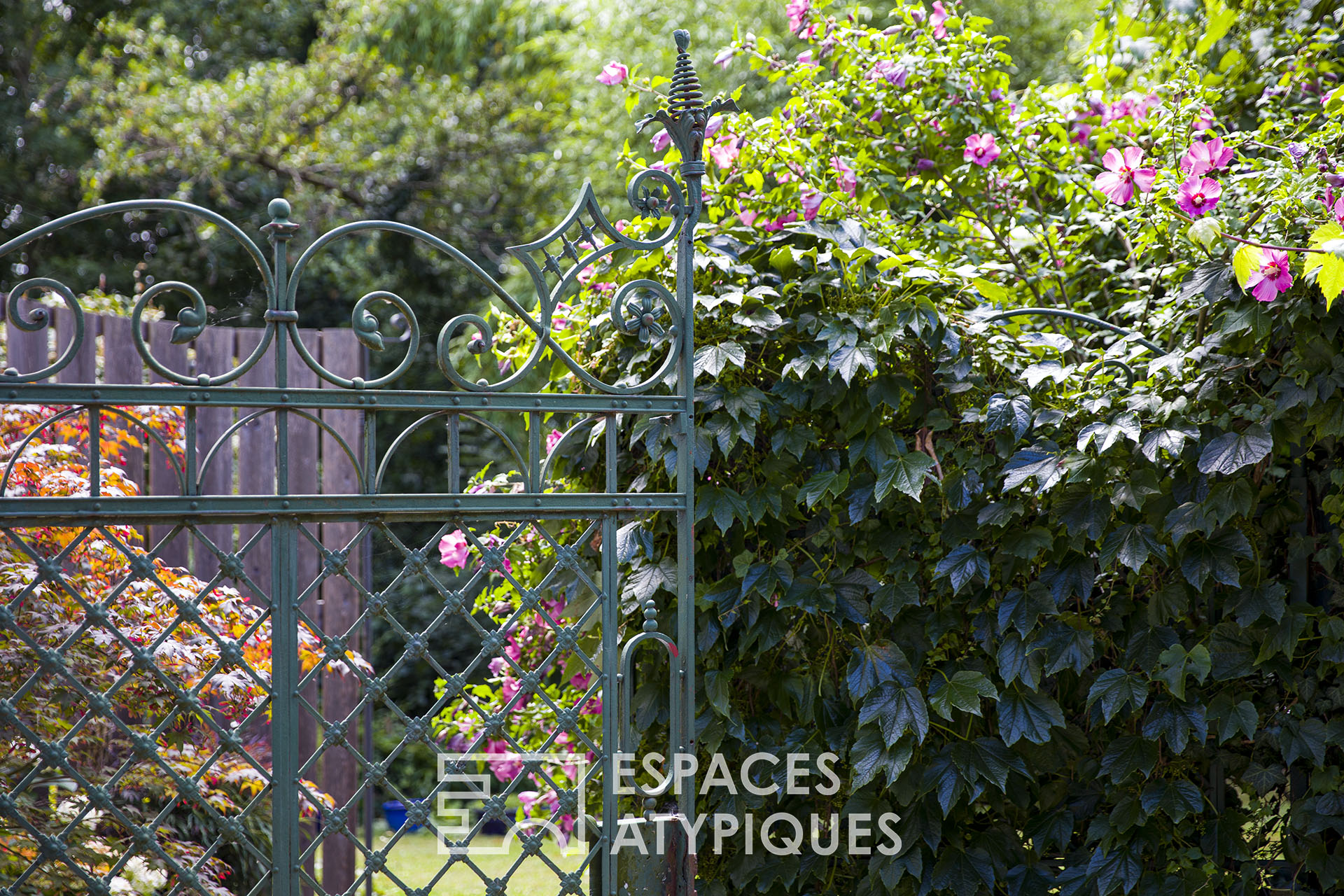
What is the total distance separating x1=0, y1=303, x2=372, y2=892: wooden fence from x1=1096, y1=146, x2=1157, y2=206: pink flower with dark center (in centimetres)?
201

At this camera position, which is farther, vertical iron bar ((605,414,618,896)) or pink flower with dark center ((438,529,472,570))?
pink flower with dark center ((438,529,472,570))

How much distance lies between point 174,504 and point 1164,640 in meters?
1.70

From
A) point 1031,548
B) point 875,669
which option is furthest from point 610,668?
point 1031,548

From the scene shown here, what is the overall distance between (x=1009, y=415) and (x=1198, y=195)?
1.76 ft

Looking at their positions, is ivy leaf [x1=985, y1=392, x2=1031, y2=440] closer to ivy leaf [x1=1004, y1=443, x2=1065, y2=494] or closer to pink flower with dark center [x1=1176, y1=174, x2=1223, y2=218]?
ivy leaf [x1=1004, y1=443, x2=1065, y2=494]

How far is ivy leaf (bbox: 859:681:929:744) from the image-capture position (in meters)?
1.91

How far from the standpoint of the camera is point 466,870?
4160 mm

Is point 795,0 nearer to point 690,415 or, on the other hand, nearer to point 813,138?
point 813,138

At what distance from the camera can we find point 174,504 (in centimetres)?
Answer: 151

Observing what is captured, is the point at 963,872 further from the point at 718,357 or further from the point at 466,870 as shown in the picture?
the point at 466,870

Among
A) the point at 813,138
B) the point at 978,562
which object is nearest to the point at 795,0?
the point at 813,138

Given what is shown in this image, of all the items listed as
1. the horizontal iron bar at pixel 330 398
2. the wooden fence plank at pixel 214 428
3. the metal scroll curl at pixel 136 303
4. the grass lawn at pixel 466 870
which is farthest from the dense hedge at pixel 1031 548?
the grass lawn at pixel 466 870

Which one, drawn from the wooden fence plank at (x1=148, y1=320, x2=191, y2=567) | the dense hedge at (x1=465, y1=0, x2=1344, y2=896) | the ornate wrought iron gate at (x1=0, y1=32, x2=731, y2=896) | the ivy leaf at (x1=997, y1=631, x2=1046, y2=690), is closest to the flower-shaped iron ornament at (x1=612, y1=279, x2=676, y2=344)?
the ornate wrought iron gate at (x1=0, y1=32, x2=731, y2=896)

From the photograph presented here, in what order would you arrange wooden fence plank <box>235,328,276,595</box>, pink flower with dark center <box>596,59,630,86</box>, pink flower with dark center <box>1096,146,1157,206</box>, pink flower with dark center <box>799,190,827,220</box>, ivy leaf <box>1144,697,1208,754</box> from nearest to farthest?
Result: ivy leaf <box>1144,697,1208,754</box> → pink flower with dark center <box>1096,146,1157,206</box> → pink flower with dark center <box>799,190,827,220</box> → pink flower with dark center <box>596,59,630,86</box> → wooden fence plank <box>235,328,276,595</box>
